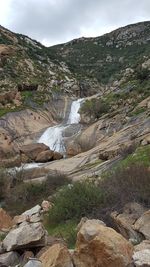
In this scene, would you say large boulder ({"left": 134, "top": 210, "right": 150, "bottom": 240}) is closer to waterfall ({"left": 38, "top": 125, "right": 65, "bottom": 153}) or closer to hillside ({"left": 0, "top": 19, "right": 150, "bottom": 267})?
hillside ({"left": 0, "top": 19, "right": 150, "bottom": 267})

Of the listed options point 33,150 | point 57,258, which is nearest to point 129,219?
point 57,258

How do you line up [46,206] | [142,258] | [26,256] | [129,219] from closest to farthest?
[142,258]
[26,256]
[129,219]
[46,206]

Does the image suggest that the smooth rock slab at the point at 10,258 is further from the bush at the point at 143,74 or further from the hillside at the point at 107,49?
the hillside at the point at 107,49

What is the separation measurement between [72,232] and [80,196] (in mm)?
2099

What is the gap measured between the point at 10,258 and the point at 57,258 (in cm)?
147

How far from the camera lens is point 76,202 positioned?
13.4 meters

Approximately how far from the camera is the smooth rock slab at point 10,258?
30.2 ft

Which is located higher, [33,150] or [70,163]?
[33,150]

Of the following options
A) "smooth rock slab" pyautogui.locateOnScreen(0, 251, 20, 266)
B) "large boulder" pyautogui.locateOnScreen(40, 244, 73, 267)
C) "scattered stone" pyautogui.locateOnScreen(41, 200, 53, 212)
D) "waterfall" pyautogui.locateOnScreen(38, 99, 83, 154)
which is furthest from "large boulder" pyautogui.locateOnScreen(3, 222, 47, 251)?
"waterfall" pyautogui.locateOnScreen(38, 99, 83, 154)

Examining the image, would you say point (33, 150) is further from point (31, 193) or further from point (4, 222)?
point (4, 222)

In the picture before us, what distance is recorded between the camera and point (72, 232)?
11.5 m

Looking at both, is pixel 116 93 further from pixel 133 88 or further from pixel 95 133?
pixel 95 133

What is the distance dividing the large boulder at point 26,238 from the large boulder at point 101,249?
3.63 feet

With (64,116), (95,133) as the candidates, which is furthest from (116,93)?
(95,133)
